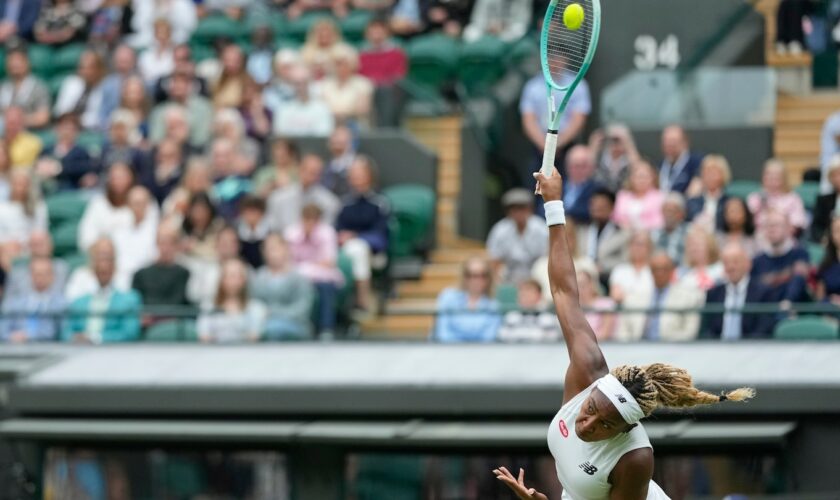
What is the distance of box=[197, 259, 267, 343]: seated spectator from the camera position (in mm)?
10883

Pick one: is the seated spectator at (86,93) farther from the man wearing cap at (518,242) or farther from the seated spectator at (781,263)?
the seated spectator at (781,263)

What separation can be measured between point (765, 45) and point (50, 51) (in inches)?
292

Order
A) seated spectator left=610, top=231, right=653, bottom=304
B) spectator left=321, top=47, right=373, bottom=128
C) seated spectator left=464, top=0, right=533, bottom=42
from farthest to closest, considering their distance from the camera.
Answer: seated spectator left=464, top=0, right=533, bottom=42
spectator left=321, top=47, right=373, bottom=128
seated spectator left=610, top=231, right=653, bottom=304

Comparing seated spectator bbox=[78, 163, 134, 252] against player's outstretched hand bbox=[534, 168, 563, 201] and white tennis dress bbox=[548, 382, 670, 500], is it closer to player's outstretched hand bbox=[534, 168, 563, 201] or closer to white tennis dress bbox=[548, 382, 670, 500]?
player's outstretched hand bbox=[534, 168, 563, 201]

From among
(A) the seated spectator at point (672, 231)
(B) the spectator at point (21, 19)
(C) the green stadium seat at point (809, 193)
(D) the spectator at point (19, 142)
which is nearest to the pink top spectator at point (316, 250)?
(A) the seated spectator at point (672, 231)

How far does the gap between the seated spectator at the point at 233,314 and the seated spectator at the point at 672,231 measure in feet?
8.28

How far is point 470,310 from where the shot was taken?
33.6 ft

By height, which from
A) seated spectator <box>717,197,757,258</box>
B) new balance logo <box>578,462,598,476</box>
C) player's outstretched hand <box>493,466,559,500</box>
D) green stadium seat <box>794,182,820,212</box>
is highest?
green stadium seat <box>794,182,820,212</box>

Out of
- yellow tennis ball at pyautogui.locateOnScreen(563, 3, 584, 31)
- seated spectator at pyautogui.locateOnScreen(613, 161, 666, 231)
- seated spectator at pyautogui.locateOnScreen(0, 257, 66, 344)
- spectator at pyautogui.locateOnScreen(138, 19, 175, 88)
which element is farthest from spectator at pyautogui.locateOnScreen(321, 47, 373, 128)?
yellow tennis ball at pyautogui.locateOnScreen(563, 3, 584, 31)

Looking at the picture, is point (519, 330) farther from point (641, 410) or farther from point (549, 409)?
point (641, 410)

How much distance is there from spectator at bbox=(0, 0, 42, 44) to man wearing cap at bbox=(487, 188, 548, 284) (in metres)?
7.24

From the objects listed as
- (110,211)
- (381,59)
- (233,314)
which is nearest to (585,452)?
(233,314)

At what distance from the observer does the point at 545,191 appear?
19.0 feet

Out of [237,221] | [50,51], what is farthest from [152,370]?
[50,51]
